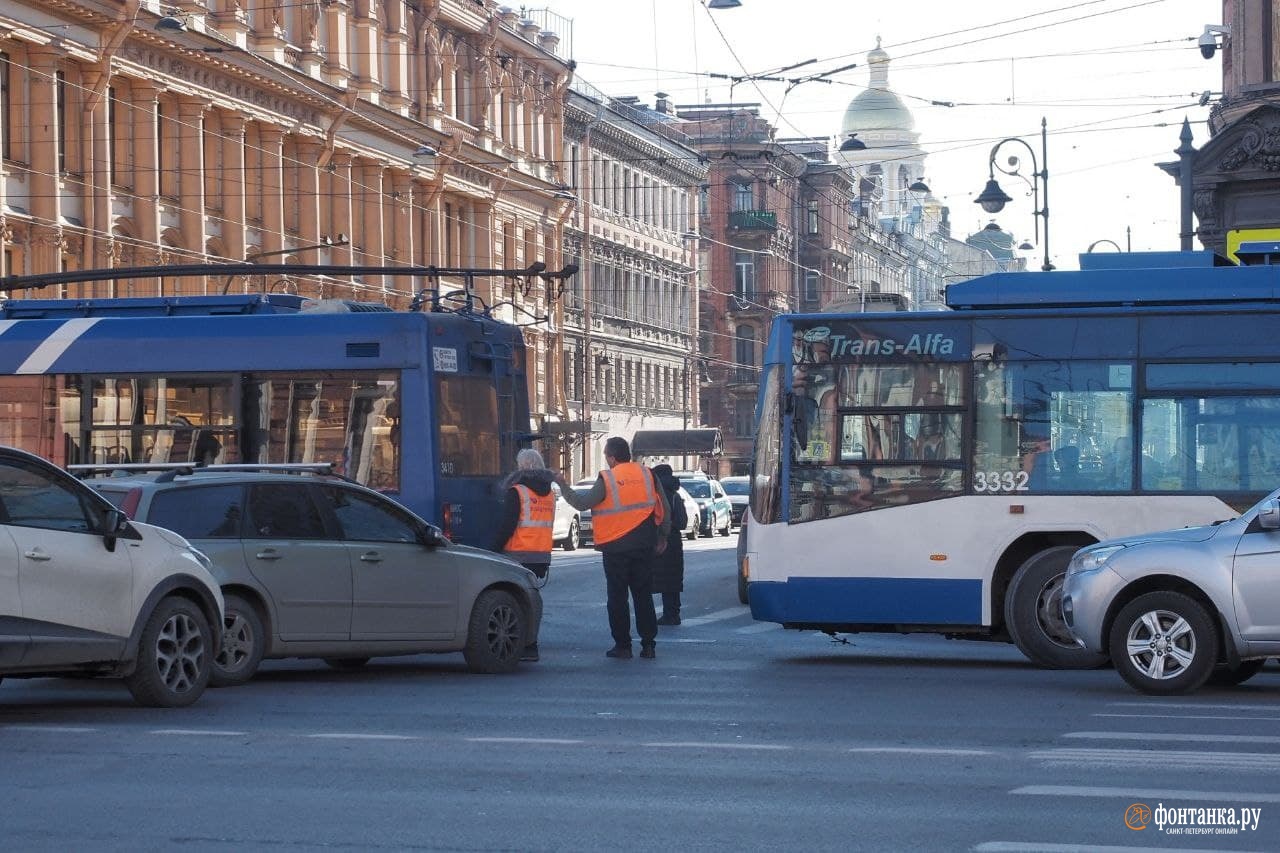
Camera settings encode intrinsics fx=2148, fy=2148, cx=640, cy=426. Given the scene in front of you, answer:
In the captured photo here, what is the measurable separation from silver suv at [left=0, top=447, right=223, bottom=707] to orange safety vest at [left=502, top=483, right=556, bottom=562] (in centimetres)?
569

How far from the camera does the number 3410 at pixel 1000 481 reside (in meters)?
17.2

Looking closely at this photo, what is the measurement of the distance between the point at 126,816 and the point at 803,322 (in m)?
10.1

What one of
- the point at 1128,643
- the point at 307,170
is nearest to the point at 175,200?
the point at 307,170

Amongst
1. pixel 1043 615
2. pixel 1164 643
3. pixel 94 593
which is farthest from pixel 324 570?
pixel 1164 643

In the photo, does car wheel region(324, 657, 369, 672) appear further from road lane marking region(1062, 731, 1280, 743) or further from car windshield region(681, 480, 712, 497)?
car windshield region(681, 480, 712, 497)

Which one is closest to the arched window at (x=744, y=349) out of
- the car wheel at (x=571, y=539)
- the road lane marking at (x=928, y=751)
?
the car wheel at (x=571, y=539)

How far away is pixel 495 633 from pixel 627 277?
6587 centimetres

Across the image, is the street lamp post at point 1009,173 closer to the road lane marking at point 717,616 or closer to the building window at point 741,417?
the road lane marking at point 717,616

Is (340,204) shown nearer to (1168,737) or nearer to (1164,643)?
(1164,643)

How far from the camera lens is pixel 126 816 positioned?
28.3ft

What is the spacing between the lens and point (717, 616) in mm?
24531

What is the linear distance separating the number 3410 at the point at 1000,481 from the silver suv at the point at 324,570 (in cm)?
382

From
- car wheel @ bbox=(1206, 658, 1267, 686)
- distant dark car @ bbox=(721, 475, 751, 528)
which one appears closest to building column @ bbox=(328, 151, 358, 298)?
distant dark car @ bbox=(721, 475, 751, 528)

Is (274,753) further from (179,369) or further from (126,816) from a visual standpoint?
(179,369)
